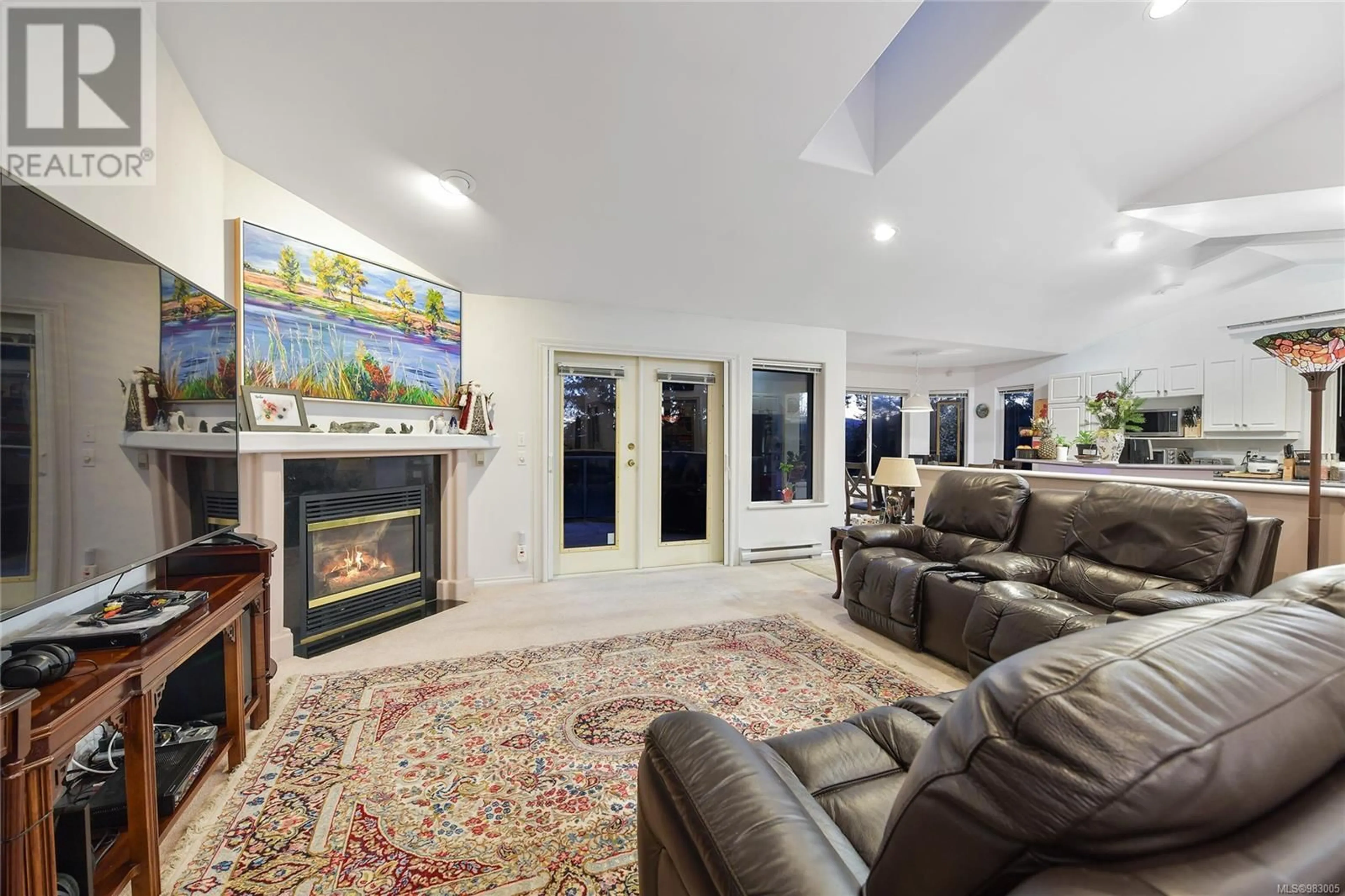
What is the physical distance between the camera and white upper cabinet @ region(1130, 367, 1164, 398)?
595cm

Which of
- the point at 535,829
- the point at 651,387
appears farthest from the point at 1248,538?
the point at 651,387

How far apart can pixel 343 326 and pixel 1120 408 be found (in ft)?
24.0

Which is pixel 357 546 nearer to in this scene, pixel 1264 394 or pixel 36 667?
pixel 36 667

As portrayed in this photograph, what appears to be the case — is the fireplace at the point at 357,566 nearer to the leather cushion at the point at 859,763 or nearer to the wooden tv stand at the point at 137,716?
the wooden tv stand at the point at 137,716

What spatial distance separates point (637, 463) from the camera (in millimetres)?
4750

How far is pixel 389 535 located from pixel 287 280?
1.70 meters

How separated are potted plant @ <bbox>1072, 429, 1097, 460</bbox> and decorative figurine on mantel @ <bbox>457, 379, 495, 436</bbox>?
21.0 ft

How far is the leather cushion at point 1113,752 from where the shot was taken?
0.45 m

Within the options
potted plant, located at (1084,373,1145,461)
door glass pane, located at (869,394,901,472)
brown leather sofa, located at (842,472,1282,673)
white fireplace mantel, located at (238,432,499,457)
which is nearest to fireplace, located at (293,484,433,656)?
white fireplace mantel, located at (238,432,499,457)

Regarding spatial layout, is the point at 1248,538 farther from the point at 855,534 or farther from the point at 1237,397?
the point at 1237,397

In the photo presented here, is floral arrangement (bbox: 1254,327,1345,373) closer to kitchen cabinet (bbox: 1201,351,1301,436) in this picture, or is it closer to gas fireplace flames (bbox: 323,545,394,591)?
kitchen cabinet (bbox: 1201,351,1301,436)

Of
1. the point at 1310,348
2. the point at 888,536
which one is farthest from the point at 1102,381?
the point at 888,536

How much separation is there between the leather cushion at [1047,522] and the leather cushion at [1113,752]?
8.88ft

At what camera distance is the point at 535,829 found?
5.23ft
